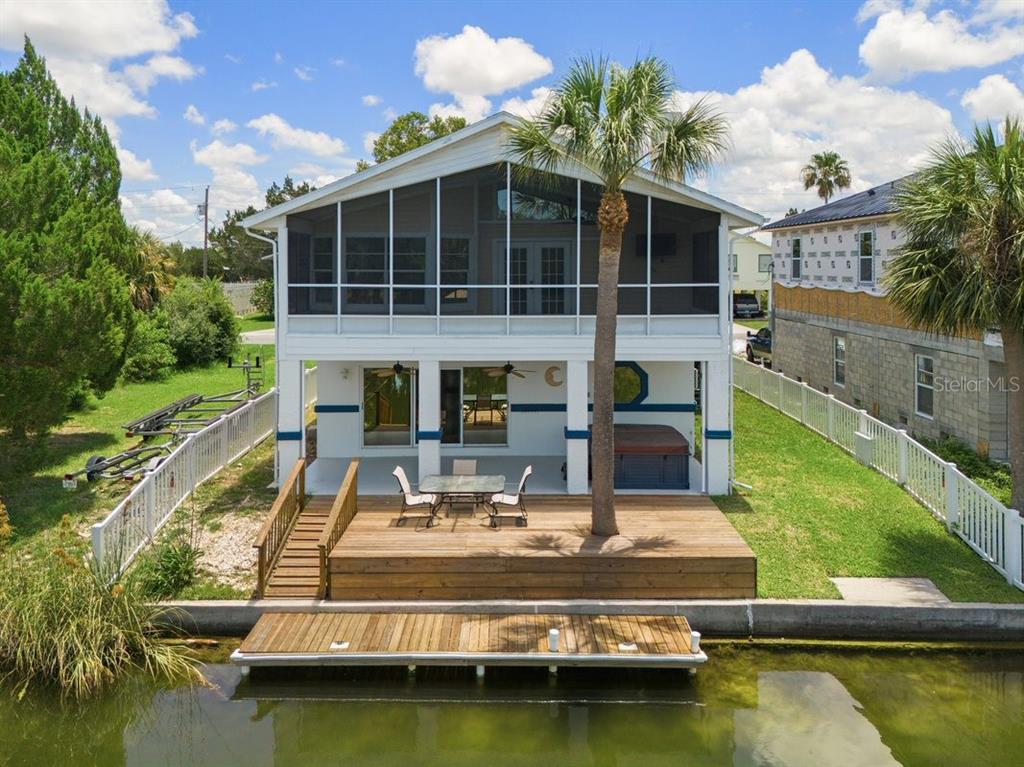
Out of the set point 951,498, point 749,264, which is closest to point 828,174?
point 749,264

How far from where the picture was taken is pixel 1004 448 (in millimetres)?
17484

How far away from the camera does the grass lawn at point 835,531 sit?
12328 mm

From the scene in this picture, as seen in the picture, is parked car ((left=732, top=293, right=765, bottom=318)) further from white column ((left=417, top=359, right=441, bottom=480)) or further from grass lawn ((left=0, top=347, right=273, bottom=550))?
white column ((left=417, top=359, right=441, bottom=480))

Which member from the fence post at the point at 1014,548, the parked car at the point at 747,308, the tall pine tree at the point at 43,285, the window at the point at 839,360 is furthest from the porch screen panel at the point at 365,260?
the parked car at the point at 747,308

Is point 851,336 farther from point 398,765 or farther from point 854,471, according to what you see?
point 398,765

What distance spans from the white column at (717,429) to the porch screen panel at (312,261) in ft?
23.7

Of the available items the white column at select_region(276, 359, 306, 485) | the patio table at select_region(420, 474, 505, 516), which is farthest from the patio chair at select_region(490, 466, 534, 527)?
the white column at select_region(276, 359, 306, 485)

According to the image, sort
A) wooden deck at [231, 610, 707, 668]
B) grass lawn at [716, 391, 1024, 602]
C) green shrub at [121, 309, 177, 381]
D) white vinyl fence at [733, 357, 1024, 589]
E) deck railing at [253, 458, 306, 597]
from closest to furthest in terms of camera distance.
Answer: wooden deck at [231, 610, 707, 668], deck railing at [253, 458, 306, 597], grass lawn at [716, 391, 1024, 602], white vinyl fence at [733, 357, 1024, 589], green shrub at [121, 309, 177, 381]

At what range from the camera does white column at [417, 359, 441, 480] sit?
52.4ft

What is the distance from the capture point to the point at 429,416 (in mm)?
15977

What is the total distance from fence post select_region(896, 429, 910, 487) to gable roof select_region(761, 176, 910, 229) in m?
7.71

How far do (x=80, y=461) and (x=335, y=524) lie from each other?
8992 mm

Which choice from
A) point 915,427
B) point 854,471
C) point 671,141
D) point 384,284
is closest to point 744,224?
point 671,141

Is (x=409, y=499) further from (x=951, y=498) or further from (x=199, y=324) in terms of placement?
(x=199, y=324)
